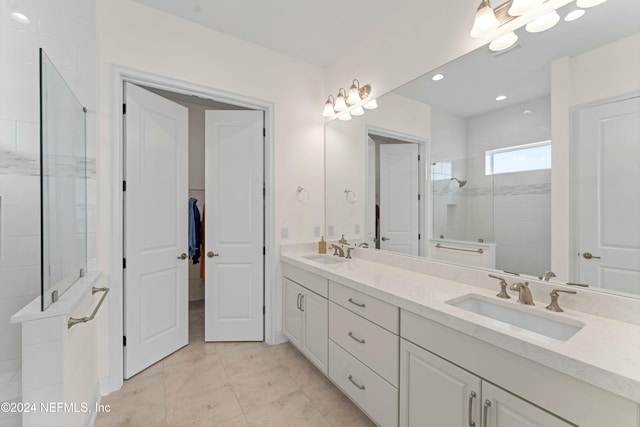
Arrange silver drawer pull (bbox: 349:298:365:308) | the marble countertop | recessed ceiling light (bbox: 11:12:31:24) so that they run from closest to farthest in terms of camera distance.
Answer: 1. the marble countertop
2. silver drawer pull (bbox: 349:298:365:308)
3. recessed ceiling light (bbox: 11:12:31:24)

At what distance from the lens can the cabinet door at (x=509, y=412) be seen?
87 cm

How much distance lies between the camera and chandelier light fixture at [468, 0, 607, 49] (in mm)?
1311

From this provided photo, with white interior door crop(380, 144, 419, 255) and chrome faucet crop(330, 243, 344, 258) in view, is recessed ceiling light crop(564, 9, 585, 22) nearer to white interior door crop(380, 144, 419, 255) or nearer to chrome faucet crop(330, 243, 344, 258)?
white interior door crop(380, 144, 419, 255)

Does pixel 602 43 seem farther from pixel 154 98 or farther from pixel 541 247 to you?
pixel 154 98

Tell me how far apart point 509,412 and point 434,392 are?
12.3 inches

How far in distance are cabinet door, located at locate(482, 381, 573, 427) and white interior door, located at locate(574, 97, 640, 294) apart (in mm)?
699

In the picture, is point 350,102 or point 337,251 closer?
point 350,102

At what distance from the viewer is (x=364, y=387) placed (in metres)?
1.60

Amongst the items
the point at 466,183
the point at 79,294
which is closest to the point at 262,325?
the point at 79,294

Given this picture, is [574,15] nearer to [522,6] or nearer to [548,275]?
[522,6]

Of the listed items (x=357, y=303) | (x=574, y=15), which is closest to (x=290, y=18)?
(x=574, y=15)

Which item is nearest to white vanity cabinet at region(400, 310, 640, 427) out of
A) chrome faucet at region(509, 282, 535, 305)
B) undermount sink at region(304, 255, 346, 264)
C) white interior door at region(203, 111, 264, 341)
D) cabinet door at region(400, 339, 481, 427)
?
cabinet door at region(400, 339, 481, 427)

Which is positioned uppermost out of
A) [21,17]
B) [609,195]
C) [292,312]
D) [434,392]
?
[21,17]

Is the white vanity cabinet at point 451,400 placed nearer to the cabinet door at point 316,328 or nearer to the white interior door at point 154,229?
the cabinet door at point 316,328
